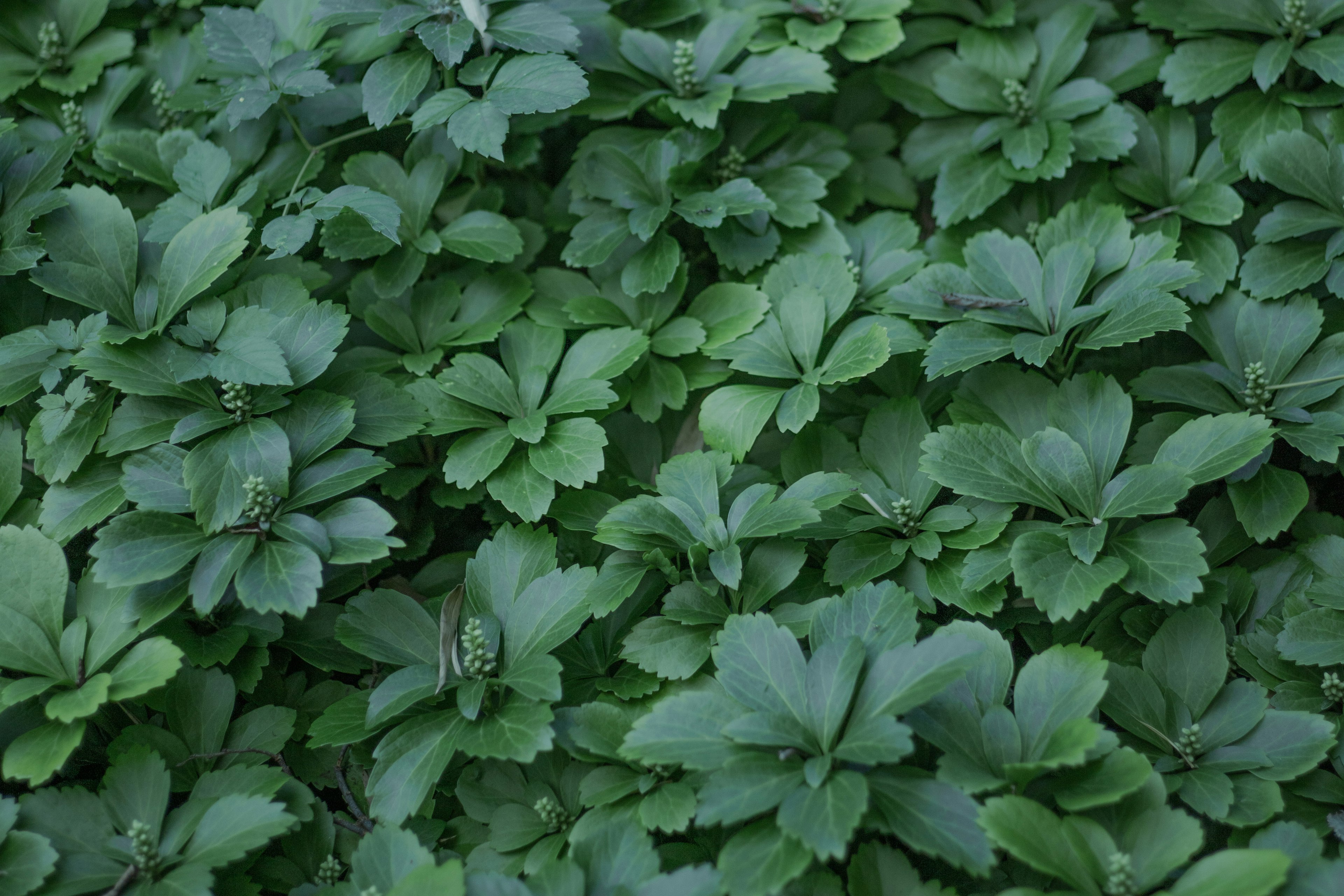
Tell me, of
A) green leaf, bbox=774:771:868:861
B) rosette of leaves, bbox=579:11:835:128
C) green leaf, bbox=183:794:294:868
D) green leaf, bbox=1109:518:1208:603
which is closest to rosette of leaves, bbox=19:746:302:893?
green leaf, bbox=183:794:294:868

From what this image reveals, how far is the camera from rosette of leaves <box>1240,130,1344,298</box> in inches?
85.2

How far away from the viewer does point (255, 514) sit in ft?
6.06

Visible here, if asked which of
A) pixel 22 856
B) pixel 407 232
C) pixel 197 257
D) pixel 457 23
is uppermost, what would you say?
pixel 457 23

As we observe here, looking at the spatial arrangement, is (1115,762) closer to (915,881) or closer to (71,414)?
(915,881)

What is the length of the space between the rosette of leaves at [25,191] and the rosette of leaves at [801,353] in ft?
4.84

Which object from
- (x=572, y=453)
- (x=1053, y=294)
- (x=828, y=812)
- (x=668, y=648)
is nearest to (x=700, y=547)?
(x=668, y=648)

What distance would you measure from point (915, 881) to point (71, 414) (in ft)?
5.91

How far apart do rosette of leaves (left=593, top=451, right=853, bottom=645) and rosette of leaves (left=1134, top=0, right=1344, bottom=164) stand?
4.46ft

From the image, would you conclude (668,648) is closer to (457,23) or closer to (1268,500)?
(1268,500)

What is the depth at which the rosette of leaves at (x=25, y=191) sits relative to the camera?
6.80 ft

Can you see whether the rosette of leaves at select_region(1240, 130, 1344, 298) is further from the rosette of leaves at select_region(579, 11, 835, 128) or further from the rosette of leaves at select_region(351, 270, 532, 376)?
the rosette of leaves at select_region(351, 270, 532, 376)

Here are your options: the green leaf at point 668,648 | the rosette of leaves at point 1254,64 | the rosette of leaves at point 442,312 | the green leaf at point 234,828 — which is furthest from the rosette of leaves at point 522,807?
the rosette of leaves at point 1254,64

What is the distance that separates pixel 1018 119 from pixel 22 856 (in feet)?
8.64

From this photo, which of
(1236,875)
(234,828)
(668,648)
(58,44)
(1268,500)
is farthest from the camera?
(58,44)
